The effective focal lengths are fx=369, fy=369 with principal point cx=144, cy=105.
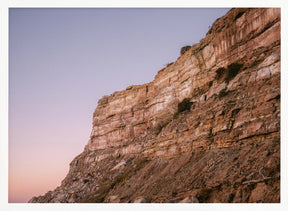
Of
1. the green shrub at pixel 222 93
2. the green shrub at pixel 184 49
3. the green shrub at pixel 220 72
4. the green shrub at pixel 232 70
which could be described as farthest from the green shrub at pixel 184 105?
the green shrub at pixel 184 49

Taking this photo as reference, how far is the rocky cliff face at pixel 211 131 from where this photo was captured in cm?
2095

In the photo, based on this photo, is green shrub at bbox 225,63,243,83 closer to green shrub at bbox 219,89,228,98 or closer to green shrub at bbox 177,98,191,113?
green shrub at bbox 219,89,228,98

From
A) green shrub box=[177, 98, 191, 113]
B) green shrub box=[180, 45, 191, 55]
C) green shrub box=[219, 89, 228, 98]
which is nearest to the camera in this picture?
green shrub box=[219, 89, 228, 98]

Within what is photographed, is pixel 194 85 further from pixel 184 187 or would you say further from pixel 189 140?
pixel 184 187

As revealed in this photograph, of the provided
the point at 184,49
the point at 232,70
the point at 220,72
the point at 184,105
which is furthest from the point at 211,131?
the point at 184,49

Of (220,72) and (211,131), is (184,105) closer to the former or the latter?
(220,72)

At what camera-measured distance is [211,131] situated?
2700 cm

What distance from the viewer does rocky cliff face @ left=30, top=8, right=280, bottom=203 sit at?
20953 mm

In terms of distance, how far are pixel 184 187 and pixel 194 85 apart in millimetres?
14831

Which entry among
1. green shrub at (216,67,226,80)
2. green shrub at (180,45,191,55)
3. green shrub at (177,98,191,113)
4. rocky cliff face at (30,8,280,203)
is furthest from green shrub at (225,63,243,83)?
green shrub at (180,45,191,55)

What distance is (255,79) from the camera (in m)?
25.8

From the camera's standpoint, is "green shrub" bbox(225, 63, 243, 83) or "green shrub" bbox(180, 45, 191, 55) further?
"green shrub" bbox(180, 45, 191, 55)
